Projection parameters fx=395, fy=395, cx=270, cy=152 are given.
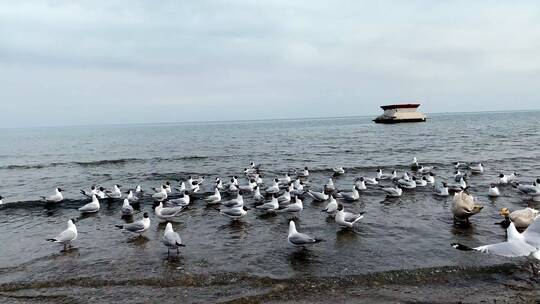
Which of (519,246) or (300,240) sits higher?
(519,246)

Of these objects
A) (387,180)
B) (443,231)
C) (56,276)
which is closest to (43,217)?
(56,276)

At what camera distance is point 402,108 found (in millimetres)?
97312

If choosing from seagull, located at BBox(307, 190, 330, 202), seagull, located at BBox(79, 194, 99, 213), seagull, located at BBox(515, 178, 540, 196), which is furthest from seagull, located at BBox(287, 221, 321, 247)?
seagull, located at BBox(515, 178, 540, 196)

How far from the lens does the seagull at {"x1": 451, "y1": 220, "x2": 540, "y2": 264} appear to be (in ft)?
25.7

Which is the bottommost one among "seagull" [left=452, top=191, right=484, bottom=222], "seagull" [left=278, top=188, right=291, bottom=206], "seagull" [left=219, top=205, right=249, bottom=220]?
"seagull" [left=278, top=188, right=291, bottom=206]

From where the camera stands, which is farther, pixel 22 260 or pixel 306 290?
pixel 22 260

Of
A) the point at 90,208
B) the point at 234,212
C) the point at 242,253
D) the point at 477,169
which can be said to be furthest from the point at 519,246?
the point at 477,169

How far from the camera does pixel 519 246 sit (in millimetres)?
7996

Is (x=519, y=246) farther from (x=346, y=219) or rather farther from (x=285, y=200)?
(x=285, y=200)

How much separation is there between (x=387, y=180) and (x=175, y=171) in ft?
55.6

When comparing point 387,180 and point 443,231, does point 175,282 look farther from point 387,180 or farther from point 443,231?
point 387,180

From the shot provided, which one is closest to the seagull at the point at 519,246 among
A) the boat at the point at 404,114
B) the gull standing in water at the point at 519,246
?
the gull standing in water at the point at 519,246

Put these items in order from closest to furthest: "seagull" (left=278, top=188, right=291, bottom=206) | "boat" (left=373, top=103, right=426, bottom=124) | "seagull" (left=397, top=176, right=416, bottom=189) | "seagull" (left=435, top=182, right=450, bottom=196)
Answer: "seagull" (left=278, top=188, right=291, bottom=206)
"seagull" (left=435, top=182, right=450, bottom=196)
"seagull" (left=397, top=176, right=416, bottom=189)
"boat" (left=373, top=103, right=426, bottom=124)

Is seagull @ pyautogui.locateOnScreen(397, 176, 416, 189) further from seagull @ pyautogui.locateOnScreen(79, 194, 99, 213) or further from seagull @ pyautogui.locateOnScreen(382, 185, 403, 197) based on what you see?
seagull @ pyautogui.locateOnScreen(79, 194, 99, 213)
